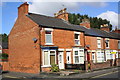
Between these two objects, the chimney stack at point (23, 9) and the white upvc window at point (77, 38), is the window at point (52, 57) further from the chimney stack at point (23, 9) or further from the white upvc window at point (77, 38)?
the chimney stack at point (23, 9)

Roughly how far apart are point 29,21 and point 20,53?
485cm

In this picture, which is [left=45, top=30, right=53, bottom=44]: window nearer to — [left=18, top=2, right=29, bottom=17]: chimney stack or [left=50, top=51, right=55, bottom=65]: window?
[left=50, top=51, right=55, bottom=65]: window

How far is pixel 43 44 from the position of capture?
20.1 metres

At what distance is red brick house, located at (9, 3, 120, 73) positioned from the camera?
65.3 feet

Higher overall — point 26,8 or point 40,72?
point 26,8

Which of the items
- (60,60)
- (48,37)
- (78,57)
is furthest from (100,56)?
(48,37)

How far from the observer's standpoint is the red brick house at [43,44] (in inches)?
784

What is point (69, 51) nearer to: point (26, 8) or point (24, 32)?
point (24, 32)

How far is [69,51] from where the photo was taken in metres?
23.2

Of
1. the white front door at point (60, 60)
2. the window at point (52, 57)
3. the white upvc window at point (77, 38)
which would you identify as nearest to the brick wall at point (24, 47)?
the window at point (52, 57)

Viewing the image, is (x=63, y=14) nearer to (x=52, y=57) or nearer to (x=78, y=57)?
(x=78, y=57)

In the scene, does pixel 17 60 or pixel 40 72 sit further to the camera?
pixel 17 60

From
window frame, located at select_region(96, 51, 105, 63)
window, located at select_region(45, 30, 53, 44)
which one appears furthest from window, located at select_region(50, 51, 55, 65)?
window frame, located at select_region(96, 51, 105, 63)

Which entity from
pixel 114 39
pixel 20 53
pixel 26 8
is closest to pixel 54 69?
pixel 20 53
